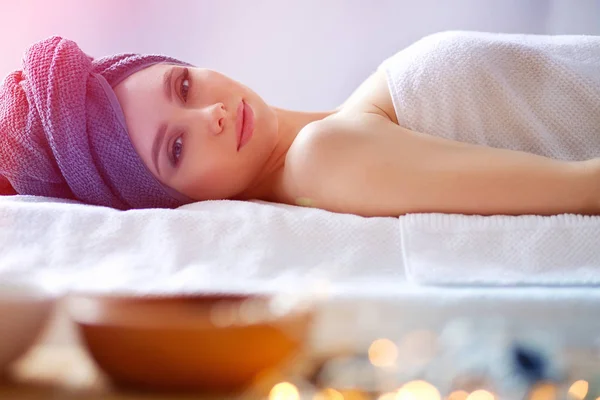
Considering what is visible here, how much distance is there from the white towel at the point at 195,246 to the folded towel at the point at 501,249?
0.04 metres

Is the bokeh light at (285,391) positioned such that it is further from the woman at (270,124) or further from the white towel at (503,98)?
the white towel at (503,98)

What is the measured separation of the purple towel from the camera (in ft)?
3.59

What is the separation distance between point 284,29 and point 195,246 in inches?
44.5

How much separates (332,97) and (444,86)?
80 cm

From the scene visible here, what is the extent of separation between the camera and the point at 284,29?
179cm

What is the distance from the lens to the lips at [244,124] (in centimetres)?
112

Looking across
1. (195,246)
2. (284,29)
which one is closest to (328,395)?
(195,246)

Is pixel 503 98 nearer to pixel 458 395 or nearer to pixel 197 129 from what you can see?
pixel 197 129

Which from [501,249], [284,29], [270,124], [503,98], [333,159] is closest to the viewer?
[501,249]

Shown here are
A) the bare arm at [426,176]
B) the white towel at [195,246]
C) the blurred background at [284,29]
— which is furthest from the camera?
the blurred background at [284,29]

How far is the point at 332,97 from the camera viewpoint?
5.97ft

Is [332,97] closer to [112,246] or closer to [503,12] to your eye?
[503,12]

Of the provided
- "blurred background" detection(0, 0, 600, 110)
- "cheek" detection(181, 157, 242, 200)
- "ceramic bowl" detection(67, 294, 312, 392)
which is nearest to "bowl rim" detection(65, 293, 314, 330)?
"ceramic bowl" detection(67, 294, 312, 392)

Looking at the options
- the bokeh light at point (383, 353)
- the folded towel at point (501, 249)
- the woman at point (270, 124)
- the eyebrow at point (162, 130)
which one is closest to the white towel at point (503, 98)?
the woman at point (270, 124)
